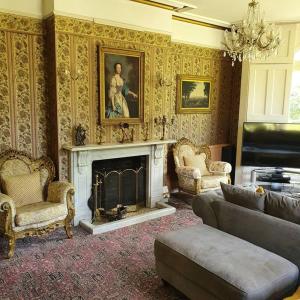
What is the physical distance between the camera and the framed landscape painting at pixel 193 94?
5756 millimetres

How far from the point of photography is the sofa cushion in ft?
7.06

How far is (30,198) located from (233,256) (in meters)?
2.62

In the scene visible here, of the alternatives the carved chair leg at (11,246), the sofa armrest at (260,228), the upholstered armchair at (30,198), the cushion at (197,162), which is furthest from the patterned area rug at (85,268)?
the cushion at (197,162)

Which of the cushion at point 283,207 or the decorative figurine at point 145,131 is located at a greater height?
the decorative figurine at point 145,131

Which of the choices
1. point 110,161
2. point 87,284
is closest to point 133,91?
point 110,161

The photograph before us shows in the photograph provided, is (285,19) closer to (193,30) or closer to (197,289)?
(193,30)

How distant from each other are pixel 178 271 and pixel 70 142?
238cm

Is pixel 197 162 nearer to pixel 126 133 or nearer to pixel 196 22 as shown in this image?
pixel 126 133

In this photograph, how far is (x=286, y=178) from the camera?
583cm

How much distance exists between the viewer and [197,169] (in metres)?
5.13

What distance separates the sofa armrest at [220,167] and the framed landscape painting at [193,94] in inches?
43.1

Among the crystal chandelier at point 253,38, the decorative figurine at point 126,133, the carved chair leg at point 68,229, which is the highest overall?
the crystal chandelier at point 253,38

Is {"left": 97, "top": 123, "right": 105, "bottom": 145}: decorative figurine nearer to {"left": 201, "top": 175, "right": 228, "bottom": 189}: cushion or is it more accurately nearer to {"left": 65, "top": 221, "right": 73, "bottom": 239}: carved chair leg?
{"left": 65, "top": 221, "right": 73, "bottom": 239}: carved chair leg

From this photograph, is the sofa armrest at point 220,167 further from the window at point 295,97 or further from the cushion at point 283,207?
the cushion at point 283,207
